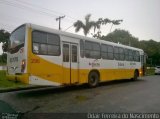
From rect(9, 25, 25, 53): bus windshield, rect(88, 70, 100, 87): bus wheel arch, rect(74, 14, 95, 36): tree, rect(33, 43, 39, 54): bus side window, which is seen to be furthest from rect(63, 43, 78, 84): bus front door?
rect(74, 14, 95, 36): tree

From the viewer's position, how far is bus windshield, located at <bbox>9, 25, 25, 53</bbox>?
10836 millimetres

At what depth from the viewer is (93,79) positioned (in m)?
14.8

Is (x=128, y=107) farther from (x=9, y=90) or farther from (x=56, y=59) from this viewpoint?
(x=9, y=90)

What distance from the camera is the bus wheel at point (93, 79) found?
14373 millimetres

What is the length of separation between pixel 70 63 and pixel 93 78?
2764mm

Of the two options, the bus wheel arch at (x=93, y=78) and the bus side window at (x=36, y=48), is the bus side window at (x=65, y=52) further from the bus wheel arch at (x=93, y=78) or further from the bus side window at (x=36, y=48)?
the bus wheel arch at (x=93, y=78)

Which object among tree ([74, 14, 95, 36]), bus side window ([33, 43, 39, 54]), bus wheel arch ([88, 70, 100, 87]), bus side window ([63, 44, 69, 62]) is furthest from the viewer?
tree ([74, 14, 95, 36])

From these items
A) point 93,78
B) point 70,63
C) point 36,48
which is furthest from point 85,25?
point 36,48

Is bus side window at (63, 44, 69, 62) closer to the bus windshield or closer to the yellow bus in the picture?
the yellow bus

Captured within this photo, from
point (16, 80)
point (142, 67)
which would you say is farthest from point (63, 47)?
point (142, 67)

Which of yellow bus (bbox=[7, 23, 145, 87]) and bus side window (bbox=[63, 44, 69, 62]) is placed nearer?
yellow bus (bbox=[7, 23, 145, 87])

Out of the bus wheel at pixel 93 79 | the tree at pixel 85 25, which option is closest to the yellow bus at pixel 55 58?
the bus wheel at pixel 93 79

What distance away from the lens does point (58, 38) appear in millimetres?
11977

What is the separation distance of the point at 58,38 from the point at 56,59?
1167 millimetres
